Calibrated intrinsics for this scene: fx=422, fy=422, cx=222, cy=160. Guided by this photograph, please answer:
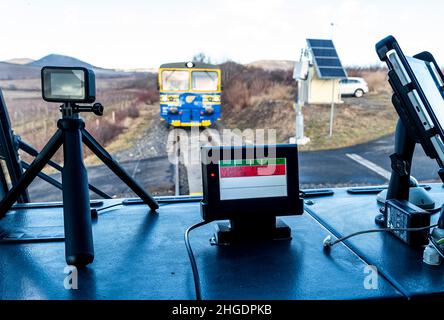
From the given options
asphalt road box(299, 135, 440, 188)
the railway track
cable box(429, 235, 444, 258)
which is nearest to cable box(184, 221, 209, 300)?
cable box(429, 235, 444, 258)

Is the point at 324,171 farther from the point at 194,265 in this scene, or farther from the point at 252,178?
the point at 194,265

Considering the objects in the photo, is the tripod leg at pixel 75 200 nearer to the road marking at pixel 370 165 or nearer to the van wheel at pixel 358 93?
the road marking at pixel 370 165

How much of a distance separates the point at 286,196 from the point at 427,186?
2.38ft

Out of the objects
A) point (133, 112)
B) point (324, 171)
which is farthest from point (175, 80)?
point (324, 171)

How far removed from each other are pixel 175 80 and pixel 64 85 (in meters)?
3.18

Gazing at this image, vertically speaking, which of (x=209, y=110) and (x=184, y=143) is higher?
(x=209, y=110)

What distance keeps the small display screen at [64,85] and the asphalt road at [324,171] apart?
0.79m

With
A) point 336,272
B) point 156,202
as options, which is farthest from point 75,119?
point 336,272

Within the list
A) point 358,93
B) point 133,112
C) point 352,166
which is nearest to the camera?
point 352,166

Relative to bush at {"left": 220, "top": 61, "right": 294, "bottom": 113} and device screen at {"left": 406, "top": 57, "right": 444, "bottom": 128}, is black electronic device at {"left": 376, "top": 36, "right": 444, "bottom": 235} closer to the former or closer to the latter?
device screen at {"left": 406, "top": 57, "right": 444, "bottom": 128}

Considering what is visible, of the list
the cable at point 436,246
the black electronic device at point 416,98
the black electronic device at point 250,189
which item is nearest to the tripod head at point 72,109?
the black electronic device at point 250,189

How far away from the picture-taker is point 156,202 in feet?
3.77

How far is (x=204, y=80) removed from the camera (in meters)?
4.11
